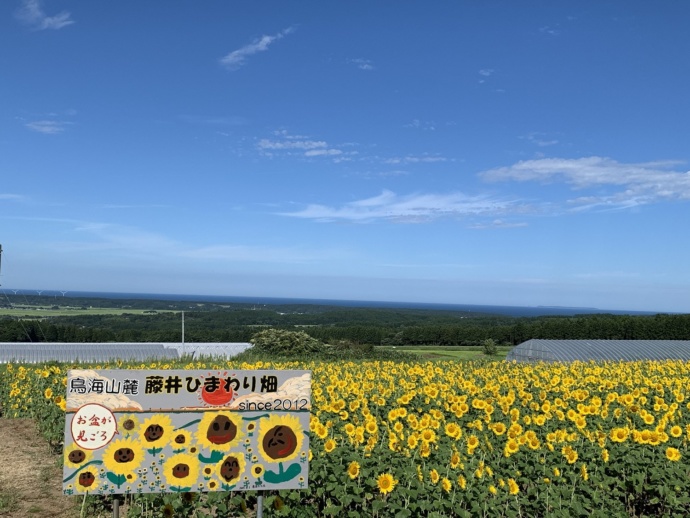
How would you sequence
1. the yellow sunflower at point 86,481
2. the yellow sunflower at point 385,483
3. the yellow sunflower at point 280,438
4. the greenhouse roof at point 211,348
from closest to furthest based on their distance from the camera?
the yellow sunflower at point 86,481 < the yellow sunflower at point 280,438 < the yellow sunflower at point 385,483 < the greenhouse roof at point 211,348

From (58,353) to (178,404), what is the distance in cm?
2583

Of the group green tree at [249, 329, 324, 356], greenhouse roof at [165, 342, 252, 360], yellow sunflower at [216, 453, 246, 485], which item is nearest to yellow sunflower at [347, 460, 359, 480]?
yellow sunflower at [216, 453, 246, 485]

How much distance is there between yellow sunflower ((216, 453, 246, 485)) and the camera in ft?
15.3

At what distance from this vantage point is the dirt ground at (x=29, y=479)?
21.0 feet

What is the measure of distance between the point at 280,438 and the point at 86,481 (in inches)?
60.3

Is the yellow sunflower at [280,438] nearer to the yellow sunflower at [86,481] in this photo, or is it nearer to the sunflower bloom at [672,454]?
the yellow sunflower at [86,481]

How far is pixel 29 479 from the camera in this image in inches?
298

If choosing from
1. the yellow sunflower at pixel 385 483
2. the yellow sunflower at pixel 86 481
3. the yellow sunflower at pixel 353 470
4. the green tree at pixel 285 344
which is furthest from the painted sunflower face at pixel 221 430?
the green tree at pixel 285 344

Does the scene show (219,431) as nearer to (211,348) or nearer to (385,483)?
(385,483)

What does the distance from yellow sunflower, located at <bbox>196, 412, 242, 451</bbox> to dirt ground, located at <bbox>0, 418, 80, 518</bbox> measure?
104 inches

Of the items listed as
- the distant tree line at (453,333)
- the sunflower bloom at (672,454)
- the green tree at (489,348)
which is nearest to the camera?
the sunflower bloom at (672,454)

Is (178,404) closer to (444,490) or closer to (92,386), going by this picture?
(92,386)

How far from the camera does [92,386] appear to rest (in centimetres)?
467

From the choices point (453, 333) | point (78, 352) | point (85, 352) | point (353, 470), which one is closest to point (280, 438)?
point (353, 470)
